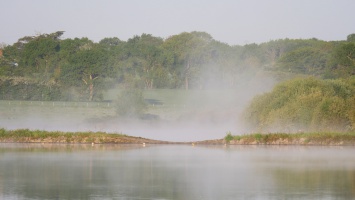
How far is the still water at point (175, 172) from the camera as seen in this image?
31.8 m

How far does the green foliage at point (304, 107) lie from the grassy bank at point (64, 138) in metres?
10.2

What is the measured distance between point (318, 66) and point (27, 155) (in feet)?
255

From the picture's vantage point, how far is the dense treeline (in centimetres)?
10744

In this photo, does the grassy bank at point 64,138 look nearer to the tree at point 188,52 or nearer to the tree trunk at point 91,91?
the tree trunk at point 91,91

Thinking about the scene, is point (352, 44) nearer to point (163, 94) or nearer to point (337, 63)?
point (337, 63)

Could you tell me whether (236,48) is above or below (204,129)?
above

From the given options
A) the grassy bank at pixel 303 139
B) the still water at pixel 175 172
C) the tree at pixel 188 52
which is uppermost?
the tree at pixel 188 52

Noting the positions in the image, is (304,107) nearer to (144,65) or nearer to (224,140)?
(224,140)

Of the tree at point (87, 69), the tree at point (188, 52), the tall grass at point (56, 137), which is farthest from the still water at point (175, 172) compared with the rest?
the tree at point (188, 52)

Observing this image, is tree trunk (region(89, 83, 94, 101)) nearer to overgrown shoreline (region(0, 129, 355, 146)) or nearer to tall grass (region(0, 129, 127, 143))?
overgrown shoreline (region(0, 129, 355, 146))

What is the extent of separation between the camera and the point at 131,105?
86.9 m

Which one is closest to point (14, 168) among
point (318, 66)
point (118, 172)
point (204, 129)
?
point (118, 172)

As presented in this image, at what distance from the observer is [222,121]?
85.8m

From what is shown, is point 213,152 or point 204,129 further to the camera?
point 204,129
